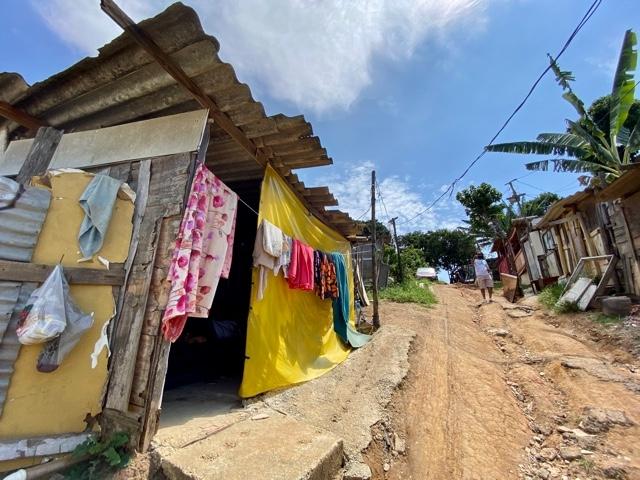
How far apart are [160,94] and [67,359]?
2.70m

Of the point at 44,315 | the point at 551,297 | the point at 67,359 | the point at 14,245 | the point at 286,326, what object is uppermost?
the point at 14,245

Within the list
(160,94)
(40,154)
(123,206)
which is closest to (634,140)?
(160,94)

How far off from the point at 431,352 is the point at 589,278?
5114 millimetres

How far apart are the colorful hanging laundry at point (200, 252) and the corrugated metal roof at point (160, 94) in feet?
2.72

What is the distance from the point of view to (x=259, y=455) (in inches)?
88.4

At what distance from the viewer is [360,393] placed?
3.94m

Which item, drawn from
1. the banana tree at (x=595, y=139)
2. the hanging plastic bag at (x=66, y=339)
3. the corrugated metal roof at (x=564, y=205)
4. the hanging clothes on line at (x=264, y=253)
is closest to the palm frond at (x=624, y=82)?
the banana tree at (x=595, y=139)

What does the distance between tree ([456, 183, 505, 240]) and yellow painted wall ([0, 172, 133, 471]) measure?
70.0 feet

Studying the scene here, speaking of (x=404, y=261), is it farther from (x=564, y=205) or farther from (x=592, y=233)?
(x=592, y=233)

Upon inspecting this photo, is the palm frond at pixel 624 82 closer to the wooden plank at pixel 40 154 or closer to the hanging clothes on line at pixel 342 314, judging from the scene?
the hanging clothes on line at pixel 342 314

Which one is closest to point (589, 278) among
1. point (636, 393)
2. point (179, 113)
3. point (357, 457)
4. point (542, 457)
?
point (636, 393)

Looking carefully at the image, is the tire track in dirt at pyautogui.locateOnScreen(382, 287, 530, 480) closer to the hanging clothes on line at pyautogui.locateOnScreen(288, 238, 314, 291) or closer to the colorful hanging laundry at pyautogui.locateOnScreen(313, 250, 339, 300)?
the colorful hanging laundry at pyautogui.locateOnScreen(313, 250, 339, 300)

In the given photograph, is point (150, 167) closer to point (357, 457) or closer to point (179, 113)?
point (179, 113)

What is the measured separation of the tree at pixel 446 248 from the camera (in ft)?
100
